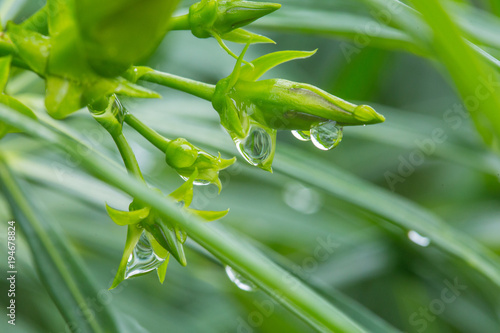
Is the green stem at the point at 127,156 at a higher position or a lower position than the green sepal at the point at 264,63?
lower

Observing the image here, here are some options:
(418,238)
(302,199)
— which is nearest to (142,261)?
(418,238)

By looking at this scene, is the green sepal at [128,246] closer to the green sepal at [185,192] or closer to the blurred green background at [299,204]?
the green sepal at [185,192]

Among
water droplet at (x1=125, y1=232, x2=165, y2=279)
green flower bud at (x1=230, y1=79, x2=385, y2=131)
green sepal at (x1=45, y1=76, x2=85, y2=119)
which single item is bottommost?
water droplet at (x1=125, y1=232, x2=165, y2=279)

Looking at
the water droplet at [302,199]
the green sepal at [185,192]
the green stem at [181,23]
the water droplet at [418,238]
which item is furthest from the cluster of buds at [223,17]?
the water droplet at [302,199]

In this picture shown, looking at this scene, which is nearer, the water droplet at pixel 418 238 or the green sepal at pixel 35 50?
the green sepal at pixel 35 50

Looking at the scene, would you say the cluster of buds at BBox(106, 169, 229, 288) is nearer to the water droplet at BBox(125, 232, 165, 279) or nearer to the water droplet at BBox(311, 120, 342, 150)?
the water droplet at BBox(125, 232, 165, 279)

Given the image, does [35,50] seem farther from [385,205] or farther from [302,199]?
[302,199]

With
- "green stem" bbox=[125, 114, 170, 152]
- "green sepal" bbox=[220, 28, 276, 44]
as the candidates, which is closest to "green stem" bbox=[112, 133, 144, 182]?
"green stem" bbox=[125, 114, 170, 152]

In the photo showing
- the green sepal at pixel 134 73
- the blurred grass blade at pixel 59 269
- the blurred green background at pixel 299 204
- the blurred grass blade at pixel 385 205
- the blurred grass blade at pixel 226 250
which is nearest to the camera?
the blurred grass blade at pixel 226 250
